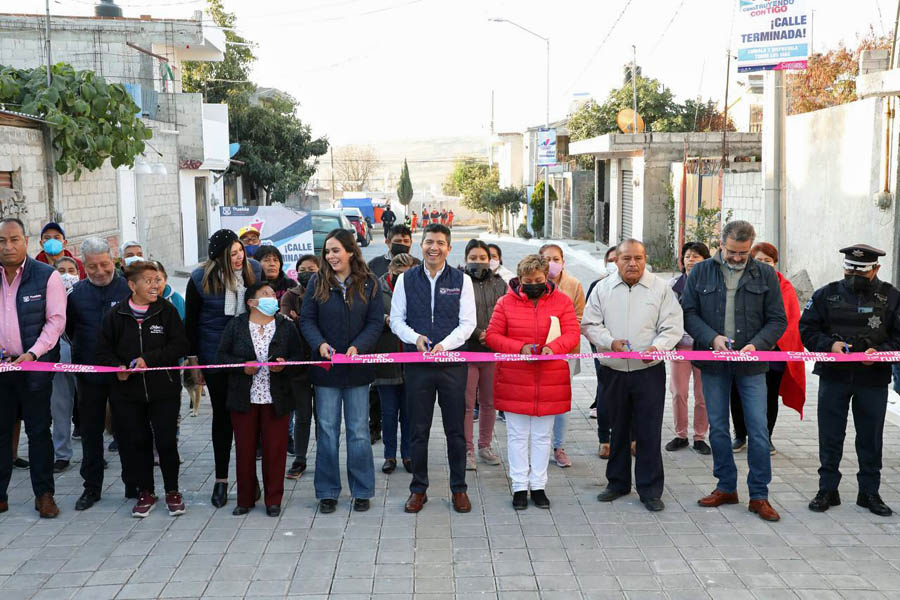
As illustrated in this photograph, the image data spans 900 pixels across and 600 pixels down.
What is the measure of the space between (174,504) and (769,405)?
15.8 feet

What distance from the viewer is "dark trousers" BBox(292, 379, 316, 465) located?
6.33 metres

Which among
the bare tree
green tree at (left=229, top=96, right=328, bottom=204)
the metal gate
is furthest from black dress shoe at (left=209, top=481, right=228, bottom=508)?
the bare tree

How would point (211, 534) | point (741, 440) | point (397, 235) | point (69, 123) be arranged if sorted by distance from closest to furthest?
point (211, 534) < point (741, 440) < point (397, 235) < point (69, 123)

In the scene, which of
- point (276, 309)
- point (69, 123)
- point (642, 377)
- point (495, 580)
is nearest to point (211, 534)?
point (276, 309)

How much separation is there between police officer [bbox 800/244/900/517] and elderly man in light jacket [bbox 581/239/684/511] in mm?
981

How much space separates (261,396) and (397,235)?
2940 millimetres

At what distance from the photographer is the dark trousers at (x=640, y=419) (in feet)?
20.6

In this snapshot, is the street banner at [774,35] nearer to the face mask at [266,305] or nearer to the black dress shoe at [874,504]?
the black dress shoe at [874,504]

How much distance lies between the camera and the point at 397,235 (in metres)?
8.70

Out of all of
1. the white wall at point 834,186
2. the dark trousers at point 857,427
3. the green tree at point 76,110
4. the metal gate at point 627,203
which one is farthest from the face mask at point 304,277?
the metal gate at point 627,203

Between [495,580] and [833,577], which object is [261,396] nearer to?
[495,580]

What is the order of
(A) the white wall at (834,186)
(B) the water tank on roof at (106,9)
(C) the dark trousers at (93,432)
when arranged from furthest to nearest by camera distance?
1. (B) the water tank on roof at (106,9)
2. (A) the white wall at (834,186)
3. (C) the dark trousers at (93,432)

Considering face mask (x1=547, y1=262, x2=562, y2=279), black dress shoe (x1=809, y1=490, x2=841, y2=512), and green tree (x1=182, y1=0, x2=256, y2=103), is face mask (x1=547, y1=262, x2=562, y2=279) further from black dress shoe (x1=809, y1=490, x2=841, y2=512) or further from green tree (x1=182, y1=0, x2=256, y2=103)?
green tree (x1=182, y1=0, x2=256, y2=103)

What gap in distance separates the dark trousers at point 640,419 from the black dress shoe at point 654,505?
0.10 feet
